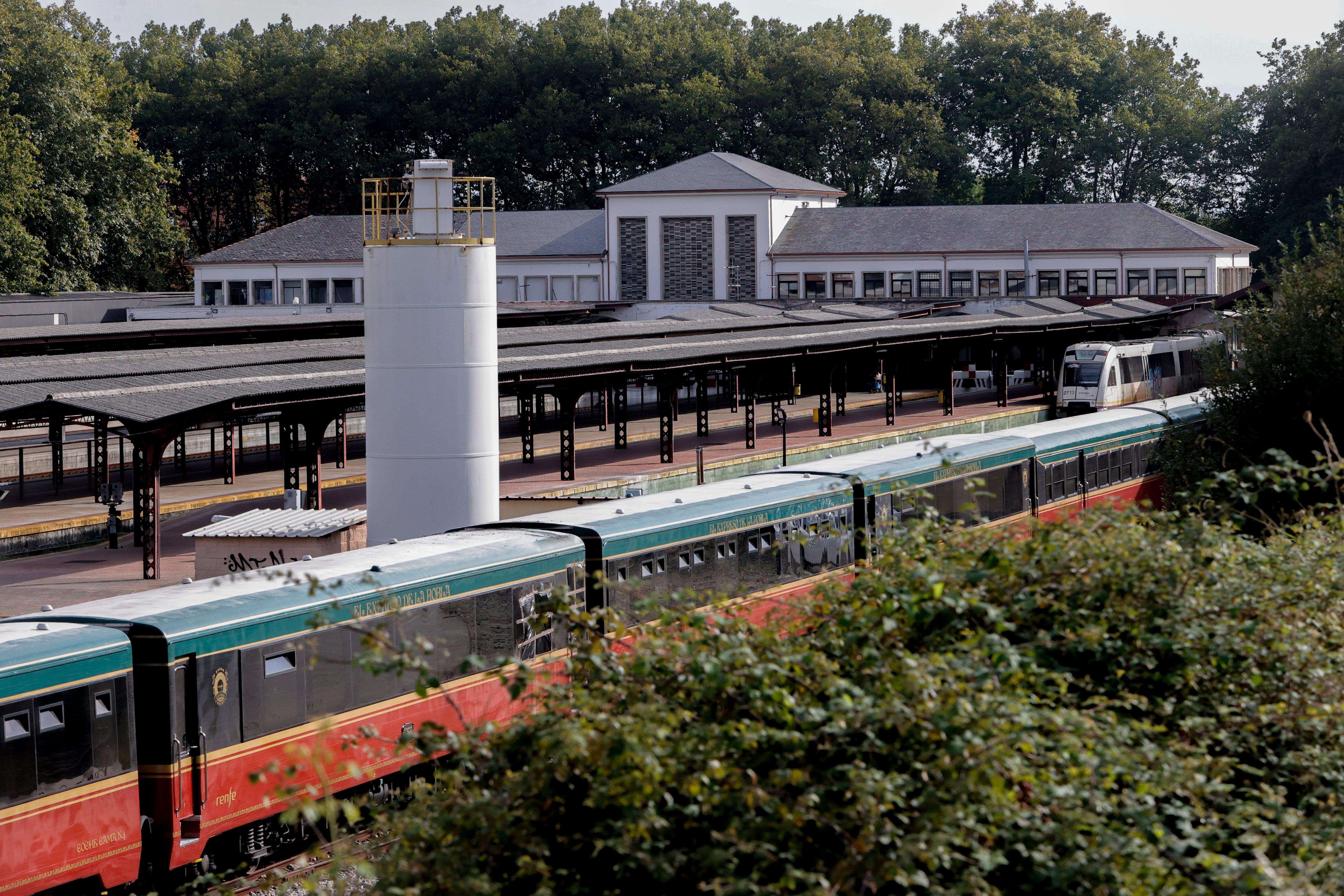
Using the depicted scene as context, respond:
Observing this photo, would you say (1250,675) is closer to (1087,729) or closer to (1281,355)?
(1087,729)

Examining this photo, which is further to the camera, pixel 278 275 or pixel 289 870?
pixel 278 275

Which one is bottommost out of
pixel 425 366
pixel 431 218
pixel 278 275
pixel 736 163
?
pixel 425 366

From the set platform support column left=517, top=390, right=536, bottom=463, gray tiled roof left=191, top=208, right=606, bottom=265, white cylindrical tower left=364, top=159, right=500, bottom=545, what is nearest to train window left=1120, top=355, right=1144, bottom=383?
platform support column left=517, top=390, right=536, bottom=463

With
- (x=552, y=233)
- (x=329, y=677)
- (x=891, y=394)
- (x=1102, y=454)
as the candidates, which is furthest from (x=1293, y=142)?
(x=329, y=677)

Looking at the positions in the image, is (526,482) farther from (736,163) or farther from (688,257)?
(736,163)

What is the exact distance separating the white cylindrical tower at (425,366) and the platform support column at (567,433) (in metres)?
10.2

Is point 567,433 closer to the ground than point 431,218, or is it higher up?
closer to the ground

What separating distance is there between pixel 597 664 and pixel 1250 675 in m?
3.38

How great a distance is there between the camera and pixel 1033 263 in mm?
63625

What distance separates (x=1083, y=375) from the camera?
40.0 m

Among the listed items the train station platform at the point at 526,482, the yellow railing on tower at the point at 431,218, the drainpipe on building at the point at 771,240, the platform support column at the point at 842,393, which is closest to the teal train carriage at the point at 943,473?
the train station platform at the point at 526,482

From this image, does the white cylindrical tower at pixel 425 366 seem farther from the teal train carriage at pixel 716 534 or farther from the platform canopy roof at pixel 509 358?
the platform canopy roof at pixel 509 358

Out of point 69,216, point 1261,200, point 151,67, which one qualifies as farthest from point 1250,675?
point 151,67

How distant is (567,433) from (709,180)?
121ft
